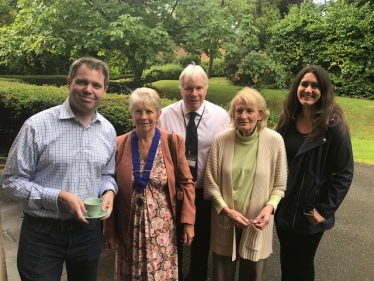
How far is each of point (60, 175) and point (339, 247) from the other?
369 cm

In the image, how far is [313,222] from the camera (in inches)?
95.0

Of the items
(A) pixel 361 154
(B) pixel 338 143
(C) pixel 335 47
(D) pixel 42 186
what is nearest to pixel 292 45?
(C) pixel 335 47

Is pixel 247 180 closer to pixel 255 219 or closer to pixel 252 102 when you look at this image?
pixel 255 219

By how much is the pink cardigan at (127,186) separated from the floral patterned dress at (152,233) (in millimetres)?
40

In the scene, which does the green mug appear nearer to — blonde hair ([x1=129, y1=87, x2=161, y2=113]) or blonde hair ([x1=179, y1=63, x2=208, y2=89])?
blonde hair ([x1=129, y1=87, x2=161, y2=113])

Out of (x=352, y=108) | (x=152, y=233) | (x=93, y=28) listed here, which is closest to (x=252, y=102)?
(x=152, y=233)

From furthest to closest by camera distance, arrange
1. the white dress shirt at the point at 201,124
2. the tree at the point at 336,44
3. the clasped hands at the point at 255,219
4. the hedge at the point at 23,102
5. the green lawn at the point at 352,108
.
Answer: the tree at the point at 336,44 → the green lawn at the point at 352,108 → the hedge at the point at 23,102 → the white dress shirt at the point at 201,124 → the clasped hands at the point at 255,219

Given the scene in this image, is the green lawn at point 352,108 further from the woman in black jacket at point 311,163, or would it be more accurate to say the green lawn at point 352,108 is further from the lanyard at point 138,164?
the lanyard at point 138,164

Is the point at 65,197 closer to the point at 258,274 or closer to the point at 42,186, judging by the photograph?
the point at 42,186

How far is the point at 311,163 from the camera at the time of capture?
2.38 meters

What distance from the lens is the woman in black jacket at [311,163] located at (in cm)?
234

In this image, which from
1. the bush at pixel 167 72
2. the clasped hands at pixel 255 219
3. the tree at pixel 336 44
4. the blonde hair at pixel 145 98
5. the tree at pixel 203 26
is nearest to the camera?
the blonde hair at pixel 145 98

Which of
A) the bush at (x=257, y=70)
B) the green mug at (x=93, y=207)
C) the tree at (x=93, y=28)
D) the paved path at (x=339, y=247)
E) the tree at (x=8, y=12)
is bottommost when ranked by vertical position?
the paved path at (x=339, y=247)

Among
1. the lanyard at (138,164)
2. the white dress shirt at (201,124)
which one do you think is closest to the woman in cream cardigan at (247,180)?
the white dress shirt at (201,124)
